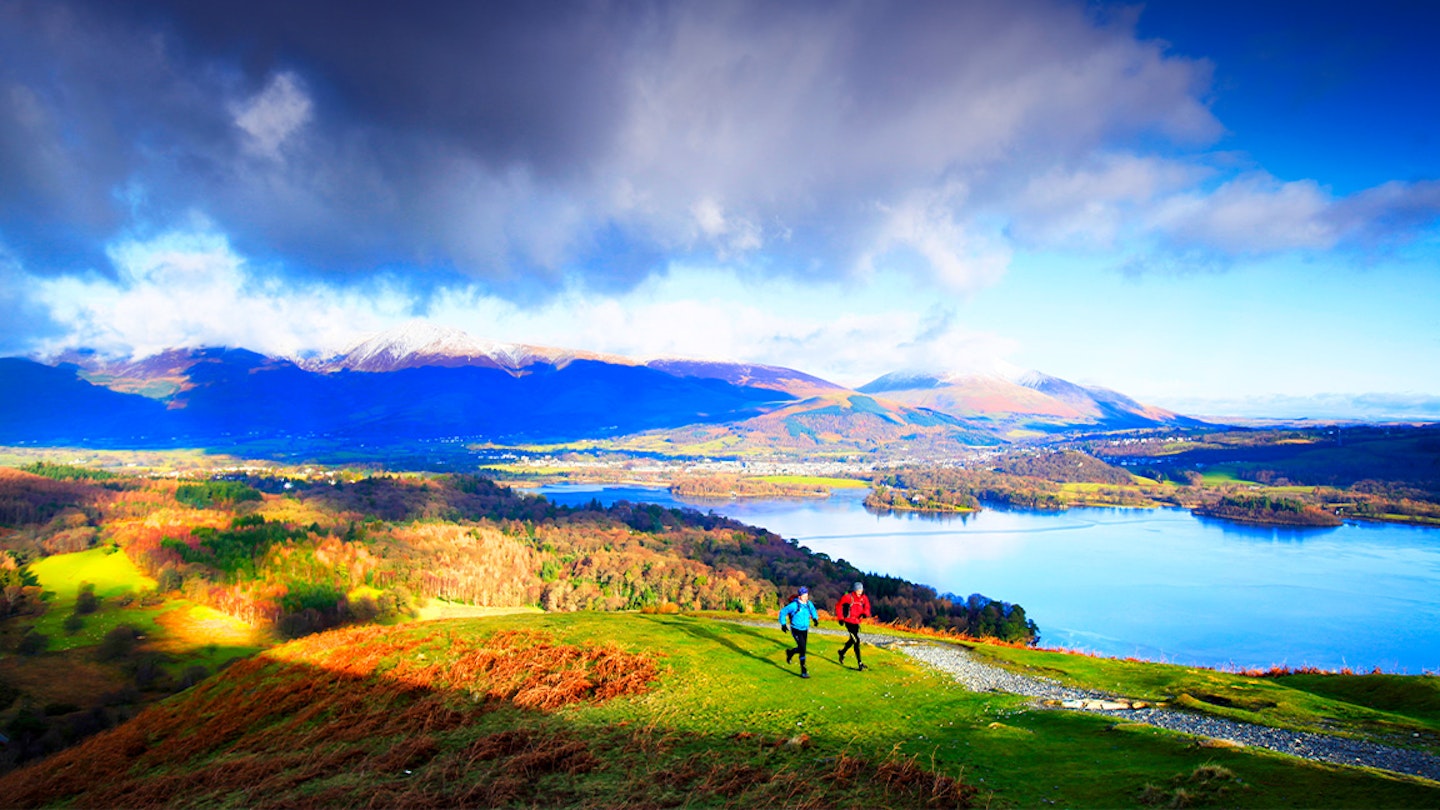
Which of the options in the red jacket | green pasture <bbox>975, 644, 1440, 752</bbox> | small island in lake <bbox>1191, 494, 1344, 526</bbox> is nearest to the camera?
green pasture <bbox>975, 644, 1440, 752</bbox>

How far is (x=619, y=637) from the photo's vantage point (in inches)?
615

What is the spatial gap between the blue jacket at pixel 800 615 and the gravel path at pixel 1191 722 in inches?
126

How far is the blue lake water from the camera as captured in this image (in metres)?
48.1

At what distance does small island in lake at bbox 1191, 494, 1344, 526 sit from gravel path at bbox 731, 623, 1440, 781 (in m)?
117

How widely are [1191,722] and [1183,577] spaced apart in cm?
7327

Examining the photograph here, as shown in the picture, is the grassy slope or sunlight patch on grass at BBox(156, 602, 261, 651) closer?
the grassy slope

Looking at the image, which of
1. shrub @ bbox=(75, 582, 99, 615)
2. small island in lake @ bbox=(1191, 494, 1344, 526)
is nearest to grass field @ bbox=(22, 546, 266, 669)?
shrub @ bbox=(75, 582, 99, 615)

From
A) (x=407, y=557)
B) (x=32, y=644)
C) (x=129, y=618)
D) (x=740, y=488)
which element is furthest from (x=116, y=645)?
(x=740, y=488)

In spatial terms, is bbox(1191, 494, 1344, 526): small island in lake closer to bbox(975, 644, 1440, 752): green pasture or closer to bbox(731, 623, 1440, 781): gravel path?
bbox(975, 644, 1440, 752): green pasture

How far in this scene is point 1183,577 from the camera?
6881 cm

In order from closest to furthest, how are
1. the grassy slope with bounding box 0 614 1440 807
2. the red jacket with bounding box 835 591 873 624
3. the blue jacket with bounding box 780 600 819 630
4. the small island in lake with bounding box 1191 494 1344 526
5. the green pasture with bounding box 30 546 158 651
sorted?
the grassy slope with bounding box 0 614 1440 807, the blue jacket with bounding box 780 600 819 630, the red jacket with bounding box 835 591 873 624, the green pasture with bounding box 30 546 158 651, the small island in lake with bounding box 1191 494 1344 526

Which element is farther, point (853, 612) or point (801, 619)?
point (853, 612)

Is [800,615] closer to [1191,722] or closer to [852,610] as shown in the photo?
[852,610]

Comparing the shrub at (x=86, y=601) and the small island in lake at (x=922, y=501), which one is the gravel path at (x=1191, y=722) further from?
the small island in lake at (x=922, y=501)
